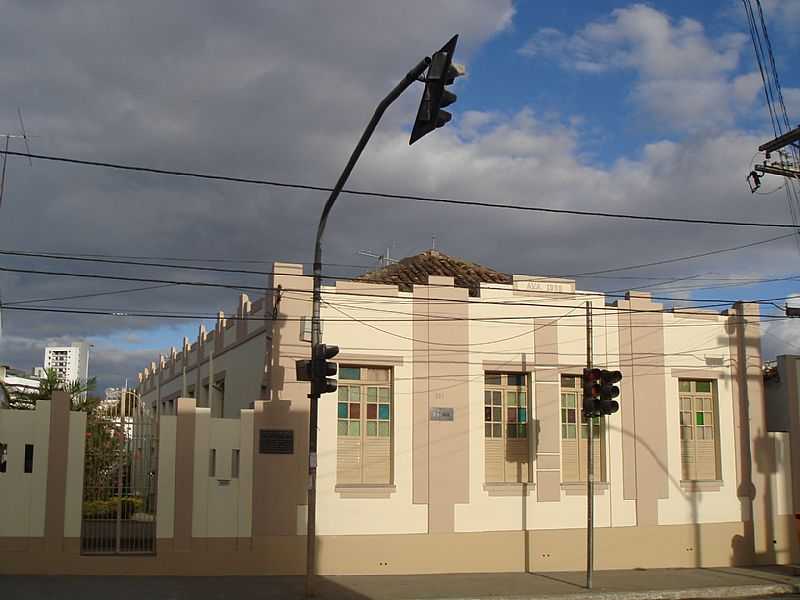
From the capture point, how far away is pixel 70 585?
50.5 feet

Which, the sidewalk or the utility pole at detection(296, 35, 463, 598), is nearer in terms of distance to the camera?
the utility pole at detection(296, 35, 463, 598)

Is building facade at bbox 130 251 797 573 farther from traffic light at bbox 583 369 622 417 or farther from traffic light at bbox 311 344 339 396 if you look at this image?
traffic light at bbox 311 344 339 396

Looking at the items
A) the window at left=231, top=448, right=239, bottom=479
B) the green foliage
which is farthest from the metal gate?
the window at left=231, top=448, right=239, bottom=479

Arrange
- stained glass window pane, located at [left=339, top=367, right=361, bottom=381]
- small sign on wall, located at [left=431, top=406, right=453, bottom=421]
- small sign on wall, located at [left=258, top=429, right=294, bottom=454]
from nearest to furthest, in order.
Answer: small sign on wall, located at [left=258, top=429, right=294, bottom=454], stained glass window pane, located at [left=339, top=367, right=361, bottom=381], small sign on wall, located at [left=431, top=406, right=453, bottom=421]

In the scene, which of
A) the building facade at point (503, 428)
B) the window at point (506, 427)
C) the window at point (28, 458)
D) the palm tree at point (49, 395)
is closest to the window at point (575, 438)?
the building facade at point (503, 428)

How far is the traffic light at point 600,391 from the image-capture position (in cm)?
1719

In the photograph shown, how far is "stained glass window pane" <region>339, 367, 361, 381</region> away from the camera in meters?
19.1

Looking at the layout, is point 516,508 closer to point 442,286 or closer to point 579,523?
point 579,523

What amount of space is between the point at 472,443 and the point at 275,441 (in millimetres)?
4394

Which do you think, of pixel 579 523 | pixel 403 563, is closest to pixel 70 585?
pixel 403 563

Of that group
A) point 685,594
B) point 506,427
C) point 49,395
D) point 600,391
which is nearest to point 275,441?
point 506,427

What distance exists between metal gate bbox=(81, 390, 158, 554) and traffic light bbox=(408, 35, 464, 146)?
10177mm

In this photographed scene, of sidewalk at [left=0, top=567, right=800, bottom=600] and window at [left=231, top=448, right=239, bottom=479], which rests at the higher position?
window at [left=231, top=448, right=239, bottom=479]

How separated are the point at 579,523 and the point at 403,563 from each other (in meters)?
4.32
